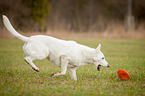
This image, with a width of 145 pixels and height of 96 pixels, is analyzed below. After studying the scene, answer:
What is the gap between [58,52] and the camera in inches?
222

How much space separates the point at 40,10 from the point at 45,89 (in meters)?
24.0

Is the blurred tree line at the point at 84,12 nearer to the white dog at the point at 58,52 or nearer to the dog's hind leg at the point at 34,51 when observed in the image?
the white dog at the point at 58,52

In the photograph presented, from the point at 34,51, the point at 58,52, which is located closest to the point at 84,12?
the point at 58,52

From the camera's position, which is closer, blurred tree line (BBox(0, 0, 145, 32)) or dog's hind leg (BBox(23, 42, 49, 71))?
dog's hind leg (BBox(23, 42, 49, 71))

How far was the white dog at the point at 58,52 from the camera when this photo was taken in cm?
554

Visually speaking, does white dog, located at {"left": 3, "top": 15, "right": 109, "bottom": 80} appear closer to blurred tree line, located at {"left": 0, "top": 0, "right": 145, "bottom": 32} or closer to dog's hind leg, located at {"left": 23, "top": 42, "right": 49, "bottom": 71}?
dog's hind leg, located at {"left": 23, "top": 42, "right": 49, "bottom": 71}

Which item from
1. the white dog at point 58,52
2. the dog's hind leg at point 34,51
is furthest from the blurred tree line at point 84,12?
the dog's hind leg at point 34,51

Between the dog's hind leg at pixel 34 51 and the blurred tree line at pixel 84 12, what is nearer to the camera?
the dog's hind leg at pixel 34 51

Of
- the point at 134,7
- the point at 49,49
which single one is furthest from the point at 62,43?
the point at 134,7

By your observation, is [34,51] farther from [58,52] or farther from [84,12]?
[84,12]

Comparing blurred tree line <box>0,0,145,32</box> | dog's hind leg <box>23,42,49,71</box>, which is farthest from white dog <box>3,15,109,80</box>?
blurred tree line <box>0,0,145,32</box>

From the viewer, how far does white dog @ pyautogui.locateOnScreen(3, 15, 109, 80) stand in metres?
5.54

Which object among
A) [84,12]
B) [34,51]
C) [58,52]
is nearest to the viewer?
[34,51]

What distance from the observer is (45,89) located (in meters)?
4.73
